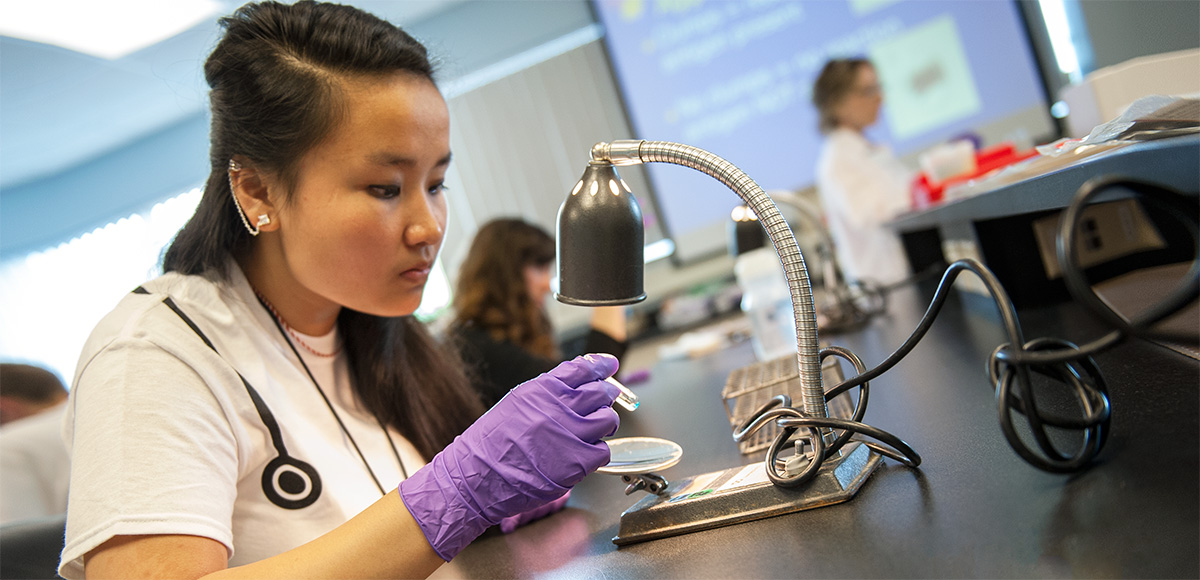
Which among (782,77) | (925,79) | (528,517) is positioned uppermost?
(782,77)

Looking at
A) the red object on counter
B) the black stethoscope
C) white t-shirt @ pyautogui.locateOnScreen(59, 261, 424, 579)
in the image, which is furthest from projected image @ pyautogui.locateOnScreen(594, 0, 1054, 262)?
the black stethoscope

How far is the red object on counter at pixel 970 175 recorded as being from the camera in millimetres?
1781

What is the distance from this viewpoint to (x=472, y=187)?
424 centimetres

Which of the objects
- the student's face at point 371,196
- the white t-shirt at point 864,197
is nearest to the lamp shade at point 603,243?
the student's face at point 371,196

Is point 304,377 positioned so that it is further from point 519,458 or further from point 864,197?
point 864,197

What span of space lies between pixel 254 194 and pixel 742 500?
2.49ft

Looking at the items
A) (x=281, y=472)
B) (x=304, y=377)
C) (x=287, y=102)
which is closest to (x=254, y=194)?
(x=287, y=102)

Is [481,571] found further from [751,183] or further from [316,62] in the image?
[316,62]

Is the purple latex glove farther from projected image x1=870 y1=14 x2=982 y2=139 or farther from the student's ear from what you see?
projected image x1=870 y1=14 x2=982 y2=139

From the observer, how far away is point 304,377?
101 cm

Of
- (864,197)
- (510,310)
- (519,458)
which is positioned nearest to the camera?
(519,458)

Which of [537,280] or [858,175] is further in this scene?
[858,175]

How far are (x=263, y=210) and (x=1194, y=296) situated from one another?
967 millimetres

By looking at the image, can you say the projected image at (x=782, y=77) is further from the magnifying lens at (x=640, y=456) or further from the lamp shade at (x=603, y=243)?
the lamp shade at (x=603, y=243)
